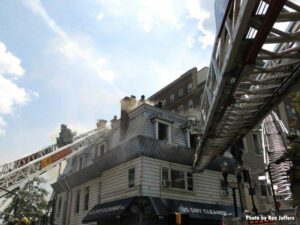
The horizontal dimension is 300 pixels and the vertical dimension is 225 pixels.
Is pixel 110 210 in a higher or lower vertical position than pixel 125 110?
lower

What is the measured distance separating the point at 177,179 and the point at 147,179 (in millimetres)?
2389

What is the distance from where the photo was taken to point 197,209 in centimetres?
1658

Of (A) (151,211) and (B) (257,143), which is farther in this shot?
(B) (257,143)

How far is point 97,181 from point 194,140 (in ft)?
23.0

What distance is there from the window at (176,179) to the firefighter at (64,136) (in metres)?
11.7

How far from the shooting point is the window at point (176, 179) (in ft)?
57.3

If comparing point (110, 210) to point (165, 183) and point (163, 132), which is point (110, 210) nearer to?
point (165, 183)

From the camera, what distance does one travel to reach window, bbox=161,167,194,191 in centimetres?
1745

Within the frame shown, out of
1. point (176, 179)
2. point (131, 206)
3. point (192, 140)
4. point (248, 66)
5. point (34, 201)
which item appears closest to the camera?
point (248, 66)

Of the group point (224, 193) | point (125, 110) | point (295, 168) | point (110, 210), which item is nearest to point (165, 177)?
point (110, 210)

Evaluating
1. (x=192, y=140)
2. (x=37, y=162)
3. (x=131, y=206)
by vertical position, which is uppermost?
(x=192, y=140)

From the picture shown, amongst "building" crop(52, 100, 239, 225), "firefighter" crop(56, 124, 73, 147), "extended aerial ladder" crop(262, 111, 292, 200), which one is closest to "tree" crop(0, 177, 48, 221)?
"firefighter" crop(56, 124, 73, 147)

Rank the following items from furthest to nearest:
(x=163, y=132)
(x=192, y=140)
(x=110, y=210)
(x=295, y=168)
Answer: (x=192, y=140), (x=163, y=132), (x=110, y=210), (x=295, y=168)

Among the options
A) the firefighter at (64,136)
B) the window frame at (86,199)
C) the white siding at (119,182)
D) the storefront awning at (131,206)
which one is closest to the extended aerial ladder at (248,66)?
the storefront awning at (131,206)
